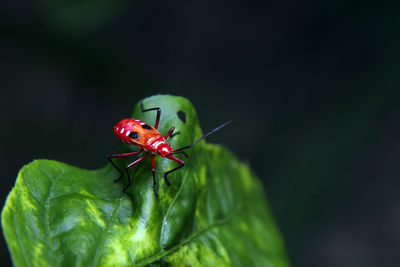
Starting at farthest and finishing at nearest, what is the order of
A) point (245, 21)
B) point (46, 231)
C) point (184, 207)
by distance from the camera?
point (245, 21) → point (184, 207) → point (46, 231)

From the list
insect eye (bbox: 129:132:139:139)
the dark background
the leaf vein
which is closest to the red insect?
insect eye (bbox: 129:132:139:139)

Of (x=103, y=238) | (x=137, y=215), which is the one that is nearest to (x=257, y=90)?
(x=137, y=215)

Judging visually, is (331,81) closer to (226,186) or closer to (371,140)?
(371,140)

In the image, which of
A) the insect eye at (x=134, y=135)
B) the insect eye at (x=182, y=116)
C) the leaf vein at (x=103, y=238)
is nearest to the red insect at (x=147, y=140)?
the insect eye at (x=134, y=135)

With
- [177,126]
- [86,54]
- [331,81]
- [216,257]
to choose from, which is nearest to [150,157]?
[177,126]

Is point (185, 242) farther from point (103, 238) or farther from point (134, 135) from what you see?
point (134, 135)

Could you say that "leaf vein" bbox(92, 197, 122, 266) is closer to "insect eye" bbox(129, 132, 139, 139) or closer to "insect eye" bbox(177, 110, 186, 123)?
"insect eye" bbox(129, 132, 139, 139)

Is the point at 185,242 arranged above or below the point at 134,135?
below
